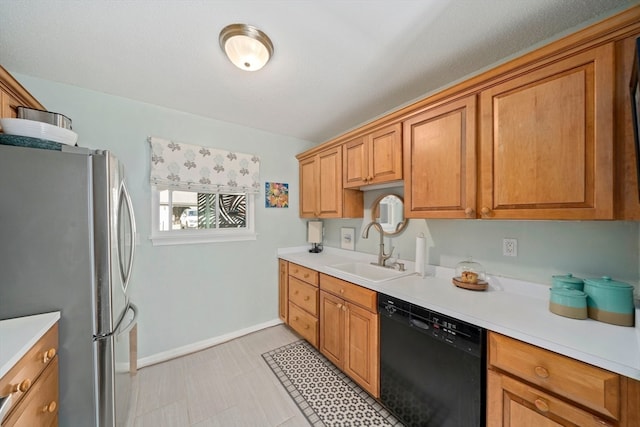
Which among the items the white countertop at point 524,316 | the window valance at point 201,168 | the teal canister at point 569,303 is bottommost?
the white countertop at point 524,316

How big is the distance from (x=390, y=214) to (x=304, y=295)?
1.21 meters

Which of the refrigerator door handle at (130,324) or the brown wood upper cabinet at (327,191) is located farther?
the brown wood upper cabinet at (327,191)

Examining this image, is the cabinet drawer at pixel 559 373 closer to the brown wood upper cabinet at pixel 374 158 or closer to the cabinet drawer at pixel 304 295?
the brown wood upper cabinet at pixel 374 158

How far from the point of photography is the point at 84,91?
187cm

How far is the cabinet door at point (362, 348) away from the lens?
5.31 ft

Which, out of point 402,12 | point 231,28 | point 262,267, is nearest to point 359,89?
point 402,12

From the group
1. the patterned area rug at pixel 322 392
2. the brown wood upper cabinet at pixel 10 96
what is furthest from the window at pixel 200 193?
the patterned area rug at pixel 322 392

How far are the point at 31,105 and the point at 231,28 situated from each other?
5.12ft

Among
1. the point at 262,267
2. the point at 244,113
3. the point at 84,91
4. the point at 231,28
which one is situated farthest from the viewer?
the point at 262,267

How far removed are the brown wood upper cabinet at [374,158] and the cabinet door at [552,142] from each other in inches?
23.1

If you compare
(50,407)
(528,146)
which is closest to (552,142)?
(528,146)

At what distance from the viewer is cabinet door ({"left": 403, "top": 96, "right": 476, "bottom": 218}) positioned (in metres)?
1.38

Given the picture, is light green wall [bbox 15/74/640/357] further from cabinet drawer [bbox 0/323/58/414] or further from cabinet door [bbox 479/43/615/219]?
cabinet drawer [bbox 0/323/58/414]

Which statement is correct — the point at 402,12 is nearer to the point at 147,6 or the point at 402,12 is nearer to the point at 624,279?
the point at 147,6
